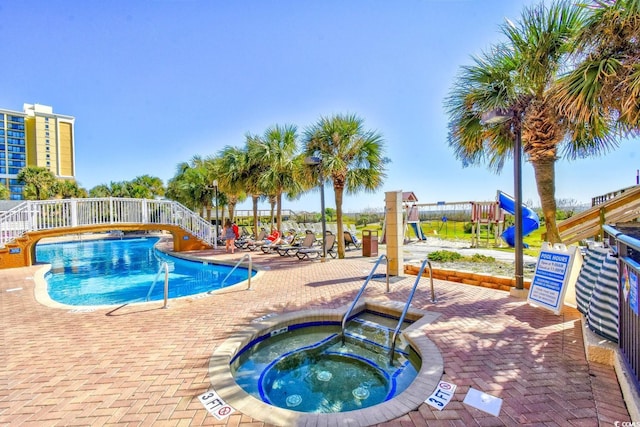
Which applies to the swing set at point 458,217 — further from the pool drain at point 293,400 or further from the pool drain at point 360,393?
the pool drain at point 293,400

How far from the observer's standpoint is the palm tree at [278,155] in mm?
14898

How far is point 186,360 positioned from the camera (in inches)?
137

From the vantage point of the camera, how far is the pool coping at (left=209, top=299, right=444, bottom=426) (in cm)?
240

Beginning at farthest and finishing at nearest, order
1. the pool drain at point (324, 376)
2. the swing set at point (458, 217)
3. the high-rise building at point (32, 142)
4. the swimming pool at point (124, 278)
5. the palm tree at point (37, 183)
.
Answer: the high-rise building at point (32, 142)
the palm tree at point (37, 183)
the swing set at point (458, 217)
the swimming pool at point (124, 278)
the pool drain at point (324, 376)

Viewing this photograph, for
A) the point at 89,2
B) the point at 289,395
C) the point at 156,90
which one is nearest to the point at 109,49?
the point at 89,2

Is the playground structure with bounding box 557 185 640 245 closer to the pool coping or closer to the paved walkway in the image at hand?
the paved walkway

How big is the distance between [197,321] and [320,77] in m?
11.6

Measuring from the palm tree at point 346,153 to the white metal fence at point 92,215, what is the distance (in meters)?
8.29

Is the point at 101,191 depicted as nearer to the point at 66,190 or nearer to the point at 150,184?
the point at 66,190

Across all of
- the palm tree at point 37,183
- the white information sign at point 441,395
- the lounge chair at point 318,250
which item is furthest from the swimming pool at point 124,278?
the palm tree at point 37,183

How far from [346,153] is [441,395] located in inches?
372

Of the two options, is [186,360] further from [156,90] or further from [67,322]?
[156,90]

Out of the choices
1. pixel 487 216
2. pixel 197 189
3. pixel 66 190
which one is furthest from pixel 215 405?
pixel 66 190

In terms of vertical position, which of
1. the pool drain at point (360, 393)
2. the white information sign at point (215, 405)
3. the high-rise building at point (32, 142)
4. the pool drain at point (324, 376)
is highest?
the high-rise building at point (32, 142)
